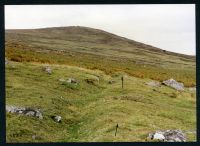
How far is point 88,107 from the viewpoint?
32969 mm

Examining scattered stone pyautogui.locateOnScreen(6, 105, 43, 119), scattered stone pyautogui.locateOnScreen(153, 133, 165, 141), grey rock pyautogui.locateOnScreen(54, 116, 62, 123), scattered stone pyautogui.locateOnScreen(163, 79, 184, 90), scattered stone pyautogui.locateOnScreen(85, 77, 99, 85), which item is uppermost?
scattered stone pyautogui.locateOnScreen(6, 105, 43, 119)

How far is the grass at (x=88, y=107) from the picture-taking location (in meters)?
26.8

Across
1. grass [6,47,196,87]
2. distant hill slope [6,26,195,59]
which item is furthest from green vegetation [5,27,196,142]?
distant hill slope [6,26,195,59]

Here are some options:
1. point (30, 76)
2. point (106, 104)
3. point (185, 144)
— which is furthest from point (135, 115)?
point (30, 76)

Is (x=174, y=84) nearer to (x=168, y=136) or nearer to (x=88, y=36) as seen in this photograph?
(x=168, y=136)

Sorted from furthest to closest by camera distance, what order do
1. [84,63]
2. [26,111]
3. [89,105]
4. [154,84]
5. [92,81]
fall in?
[84,63] < [154,84] < [92,81] < [89,105] < [26,111]

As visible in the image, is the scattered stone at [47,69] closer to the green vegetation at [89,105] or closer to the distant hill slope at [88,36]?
the green vegetation at [89,105]

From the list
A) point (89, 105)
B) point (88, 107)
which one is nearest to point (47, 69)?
point (89, 105)

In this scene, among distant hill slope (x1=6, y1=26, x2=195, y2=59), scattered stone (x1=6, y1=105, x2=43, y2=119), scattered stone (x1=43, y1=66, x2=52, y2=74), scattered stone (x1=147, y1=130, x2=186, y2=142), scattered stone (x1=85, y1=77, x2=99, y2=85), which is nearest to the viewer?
scattered stone (x1=147, y1=130, x2=186, y2=142)

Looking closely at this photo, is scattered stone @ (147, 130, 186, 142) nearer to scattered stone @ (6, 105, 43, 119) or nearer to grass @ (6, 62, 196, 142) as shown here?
grass @ (6, 62, 196, 142)

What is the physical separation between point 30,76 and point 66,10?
23.1 metres

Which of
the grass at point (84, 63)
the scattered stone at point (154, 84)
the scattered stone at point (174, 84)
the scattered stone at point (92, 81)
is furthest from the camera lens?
the grass at point (84, 63)

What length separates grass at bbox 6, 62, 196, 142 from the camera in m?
26.8

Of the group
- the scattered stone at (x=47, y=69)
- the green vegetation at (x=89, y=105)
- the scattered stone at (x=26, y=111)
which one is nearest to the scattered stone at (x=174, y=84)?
the green vegetation at (x=89, y=105)
